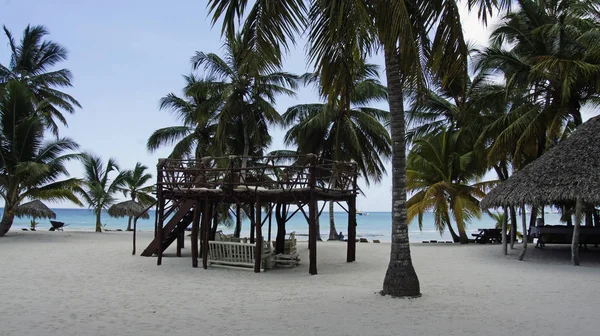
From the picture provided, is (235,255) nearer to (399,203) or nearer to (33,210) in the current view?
(399,203)

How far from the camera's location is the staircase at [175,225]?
56.8ft

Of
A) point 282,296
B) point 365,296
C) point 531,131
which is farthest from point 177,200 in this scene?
point 531,131

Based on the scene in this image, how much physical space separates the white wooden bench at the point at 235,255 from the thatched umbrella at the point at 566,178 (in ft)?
27.5

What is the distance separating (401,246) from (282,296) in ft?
8.81

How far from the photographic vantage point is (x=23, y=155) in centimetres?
2405

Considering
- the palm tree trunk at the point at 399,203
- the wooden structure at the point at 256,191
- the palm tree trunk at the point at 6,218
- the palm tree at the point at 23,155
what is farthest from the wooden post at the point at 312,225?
the palm tree trunk at the point at 6,218

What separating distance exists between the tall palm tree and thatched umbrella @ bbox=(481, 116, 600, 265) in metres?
7.53

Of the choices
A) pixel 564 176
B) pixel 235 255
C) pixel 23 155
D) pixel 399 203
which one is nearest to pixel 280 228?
pixel 235 255

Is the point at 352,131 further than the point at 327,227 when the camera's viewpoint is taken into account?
No

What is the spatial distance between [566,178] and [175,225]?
1330cm

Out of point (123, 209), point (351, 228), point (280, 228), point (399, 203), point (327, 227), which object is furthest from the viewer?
point (327, 227)

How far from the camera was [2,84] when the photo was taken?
97.5 feet

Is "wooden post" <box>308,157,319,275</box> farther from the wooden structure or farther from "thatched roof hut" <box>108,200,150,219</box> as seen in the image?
"thatched roof hut" <box>108,200,150,219</box>

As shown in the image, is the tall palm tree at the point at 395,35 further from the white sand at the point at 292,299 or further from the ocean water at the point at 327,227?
the ocean water at the point at 327,227
